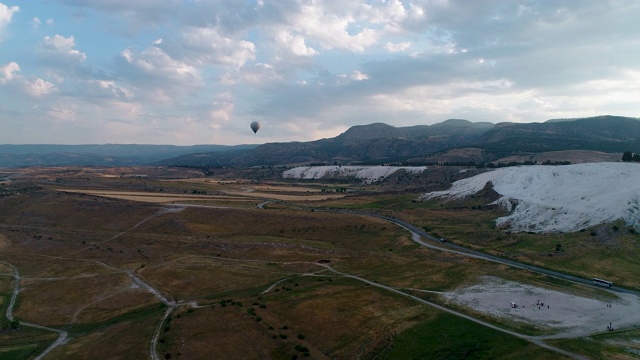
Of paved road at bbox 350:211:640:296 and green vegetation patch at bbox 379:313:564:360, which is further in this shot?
paved road at bbox 350:211:640:296

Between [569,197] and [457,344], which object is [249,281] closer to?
[457,344]

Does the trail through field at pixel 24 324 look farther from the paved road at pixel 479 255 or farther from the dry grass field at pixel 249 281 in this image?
the paved road at pixel 479 255

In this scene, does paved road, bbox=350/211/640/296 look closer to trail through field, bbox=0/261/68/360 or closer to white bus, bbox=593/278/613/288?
white bus, bbox=593/278/613/288

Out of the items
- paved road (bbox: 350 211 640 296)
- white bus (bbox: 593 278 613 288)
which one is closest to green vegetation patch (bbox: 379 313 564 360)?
white bus (bbox: 593 278 613 288)

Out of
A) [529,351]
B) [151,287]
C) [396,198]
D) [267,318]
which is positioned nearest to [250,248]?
[151,287]

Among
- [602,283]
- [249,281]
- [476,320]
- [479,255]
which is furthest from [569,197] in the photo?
[249,281]
